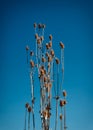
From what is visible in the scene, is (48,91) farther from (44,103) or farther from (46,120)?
(46,120)

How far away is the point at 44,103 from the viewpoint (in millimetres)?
2857

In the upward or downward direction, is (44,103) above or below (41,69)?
below

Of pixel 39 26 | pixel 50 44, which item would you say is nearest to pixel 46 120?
pixel 50 44

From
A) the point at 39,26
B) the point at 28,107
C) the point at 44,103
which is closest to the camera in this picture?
the point at 44,103

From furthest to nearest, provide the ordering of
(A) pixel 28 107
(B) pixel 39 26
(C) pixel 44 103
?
(B) pixel 39 26
(A) pixel 28 107
(C) pixel 44 103

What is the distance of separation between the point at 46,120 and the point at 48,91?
31 cm

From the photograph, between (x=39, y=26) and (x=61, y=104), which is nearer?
(x=61, y=104)

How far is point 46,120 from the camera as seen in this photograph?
2916 millimetres

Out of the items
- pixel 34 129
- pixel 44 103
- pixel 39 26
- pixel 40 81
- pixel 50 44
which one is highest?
pixel 39 26

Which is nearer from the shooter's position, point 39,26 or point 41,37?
point 41,37

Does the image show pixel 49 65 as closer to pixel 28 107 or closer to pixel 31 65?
pixel 31 65

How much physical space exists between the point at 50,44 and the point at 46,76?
0.40m

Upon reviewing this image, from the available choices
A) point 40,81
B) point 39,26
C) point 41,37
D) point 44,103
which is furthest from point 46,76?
point 39,26

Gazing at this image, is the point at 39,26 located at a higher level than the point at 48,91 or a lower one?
higher
